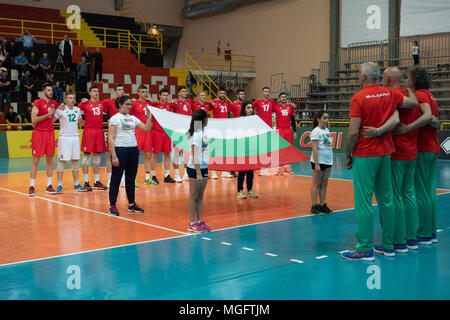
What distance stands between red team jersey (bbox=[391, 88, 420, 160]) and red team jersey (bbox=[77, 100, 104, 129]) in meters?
6.88

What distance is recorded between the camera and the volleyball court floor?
469cm

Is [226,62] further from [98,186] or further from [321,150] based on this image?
[321,150]

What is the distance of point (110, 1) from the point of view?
104 feet

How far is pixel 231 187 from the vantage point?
454 inches

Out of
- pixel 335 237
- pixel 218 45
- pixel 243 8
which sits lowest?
pixel 335 237

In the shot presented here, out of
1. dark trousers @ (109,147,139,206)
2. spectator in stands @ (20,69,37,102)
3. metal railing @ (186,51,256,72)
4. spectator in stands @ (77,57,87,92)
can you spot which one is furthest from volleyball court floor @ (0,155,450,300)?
metal railing @ (186,51,256,72)

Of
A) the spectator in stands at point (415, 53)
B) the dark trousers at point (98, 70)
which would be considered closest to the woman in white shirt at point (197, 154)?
the spectator in stands at point (415, 53)

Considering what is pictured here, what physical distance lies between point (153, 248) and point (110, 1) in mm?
28392

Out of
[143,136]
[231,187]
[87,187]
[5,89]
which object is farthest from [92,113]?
[5,89]

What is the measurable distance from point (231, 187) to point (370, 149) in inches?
247

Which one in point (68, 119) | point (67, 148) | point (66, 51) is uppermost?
point (66, 51)
